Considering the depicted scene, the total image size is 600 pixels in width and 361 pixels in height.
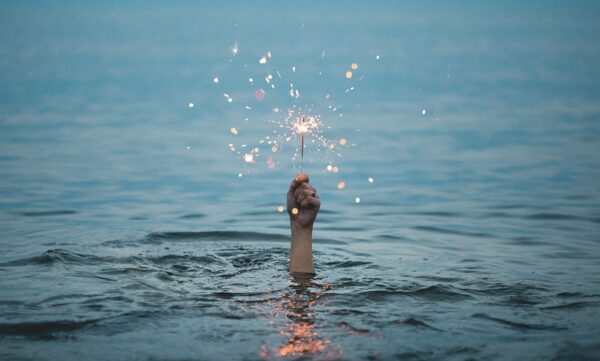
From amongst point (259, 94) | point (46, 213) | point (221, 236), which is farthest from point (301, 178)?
point (259, 94)

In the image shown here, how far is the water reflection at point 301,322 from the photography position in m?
6.67

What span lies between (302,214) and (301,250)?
40 cm

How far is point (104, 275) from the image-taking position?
29.4 ft

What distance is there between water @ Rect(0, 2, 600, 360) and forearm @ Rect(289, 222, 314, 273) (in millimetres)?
207

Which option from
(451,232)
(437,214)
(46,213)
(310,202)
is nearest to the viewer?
(310,202)

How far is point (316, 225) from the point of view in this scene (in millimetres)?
12516

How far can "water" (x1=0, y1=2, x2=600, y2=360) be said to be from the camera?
282 inches

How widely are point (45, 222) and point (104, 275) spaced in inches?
149

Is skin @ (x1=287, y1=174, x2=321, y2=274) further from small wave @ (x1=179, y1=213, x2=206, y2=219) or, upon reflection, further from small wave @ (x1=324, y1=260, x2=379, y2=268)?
small wave @ (x1=179, y1=213, x2=206, y2=219)

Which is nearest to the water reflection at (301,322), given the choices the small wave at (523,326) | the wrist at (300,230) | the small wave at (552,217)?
the wrist at (300,230)

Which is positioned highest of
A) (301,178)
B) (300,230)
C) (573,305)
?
(301,178)

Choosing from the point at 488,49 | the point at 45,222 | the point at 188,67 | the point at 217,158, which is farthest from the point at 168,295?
the point at 488,49

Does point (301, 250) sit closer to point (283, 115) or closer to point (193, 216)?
point (193, 216)

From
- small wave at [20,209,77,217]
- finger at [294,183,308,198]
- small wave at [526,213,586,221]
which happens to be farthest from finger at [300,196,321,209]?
small wave at [20,209,77,217]
